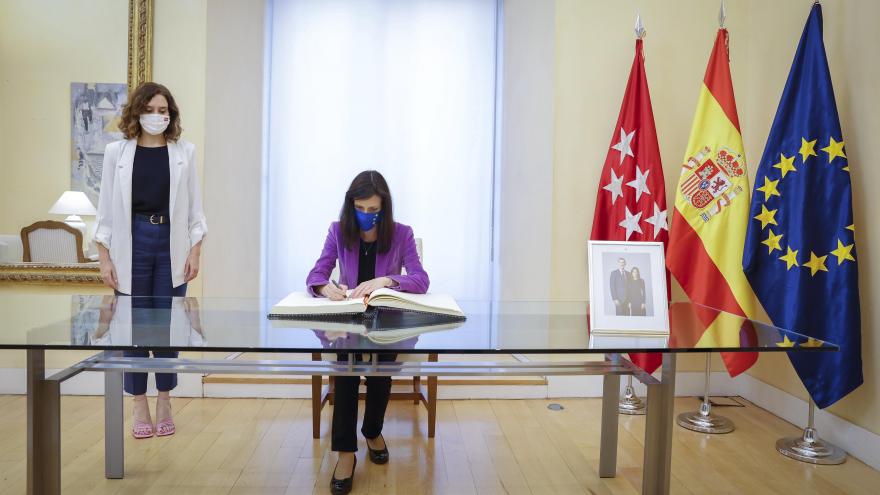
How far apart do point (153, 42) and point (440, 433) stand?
94.5 inches

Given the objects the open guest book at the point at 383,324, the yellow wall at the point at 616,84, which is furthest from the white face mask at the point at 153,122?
the yellow wall at the point at 616,84

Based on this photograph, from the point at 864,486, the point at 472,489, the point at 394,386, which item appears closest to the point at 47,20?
the point at 394,386

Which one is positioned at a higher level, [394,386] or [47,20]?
[47,20]

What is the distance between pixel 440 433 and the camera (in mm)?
2838

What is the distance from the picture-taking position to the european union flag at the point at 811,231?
2568mm

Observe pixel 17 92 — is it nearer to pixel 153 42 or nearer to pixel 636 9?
pixel 153 42

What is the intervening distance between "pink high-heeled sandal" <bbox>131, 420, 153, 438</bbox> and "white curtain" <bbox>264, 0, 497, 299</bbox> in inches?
43.6

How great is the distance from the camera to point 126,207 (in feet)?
8.31

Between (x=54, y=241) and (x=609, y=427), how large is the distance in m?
2.73

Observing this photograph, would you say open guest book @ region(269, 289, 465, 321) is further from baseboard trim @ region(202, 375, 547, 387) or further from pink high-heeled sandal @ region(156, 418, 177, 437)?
baseboard trim @ region(202, 375, 547, 387)

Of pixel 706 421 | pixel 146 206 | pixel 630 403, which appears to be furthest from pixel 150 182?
pixel 706 421

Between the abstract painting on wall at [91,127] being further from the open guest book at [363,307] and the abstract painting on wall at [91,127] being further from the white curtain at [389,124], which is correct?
the open guest book at [363,307]

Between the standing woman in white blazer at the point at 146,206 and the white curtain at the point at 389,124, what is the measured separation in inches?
38.8

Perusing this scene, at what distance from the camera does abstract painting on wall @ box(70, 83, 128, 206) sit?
3096mm
